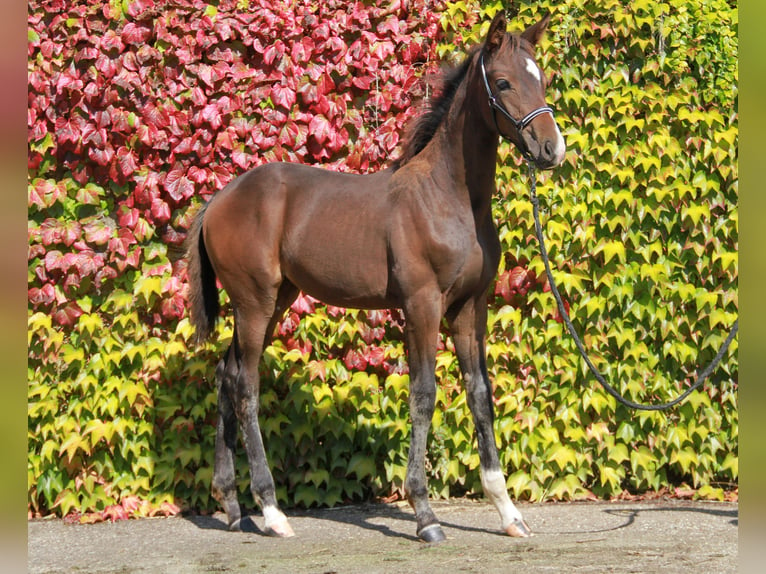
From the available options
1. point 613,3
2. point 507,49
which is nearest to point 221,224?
point 507,49

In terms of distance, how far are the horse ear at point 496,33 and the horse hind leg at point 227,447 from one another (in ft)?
7.45

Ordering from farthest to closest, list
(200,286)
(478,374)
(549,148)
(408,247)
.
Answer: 1. (200,286)
2. (478,374)
3. (408,247)
4. (549,148)

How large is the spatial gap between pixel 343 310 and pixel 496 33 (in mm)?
2145

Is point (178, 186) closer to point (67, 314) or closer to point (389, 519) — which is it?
point (67, 314)

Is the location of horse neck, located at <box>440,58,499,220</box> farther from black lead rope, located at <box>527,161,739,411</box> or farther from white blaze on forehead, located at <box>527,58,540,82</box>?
white blaze on forehead, located at <box>527,58,540,82</box>

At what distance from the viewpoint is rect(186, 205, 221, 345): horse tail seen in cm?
542

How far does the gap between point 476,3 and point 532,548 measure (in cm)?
351

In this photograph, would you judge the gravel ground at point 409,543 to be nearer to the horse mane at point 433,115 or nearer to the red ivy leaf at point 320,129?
the horse mane at point 433,115

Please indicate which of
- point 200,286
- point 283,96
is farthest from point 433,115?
point 200,286

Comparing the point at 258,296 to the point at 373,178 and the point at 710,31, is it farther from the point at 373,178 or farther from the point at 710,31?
the point at 710,31

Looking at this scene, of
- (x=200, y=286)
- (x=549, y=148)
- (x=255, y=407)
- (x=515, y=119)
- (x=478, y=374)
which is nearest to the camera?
(x=549, y=148)

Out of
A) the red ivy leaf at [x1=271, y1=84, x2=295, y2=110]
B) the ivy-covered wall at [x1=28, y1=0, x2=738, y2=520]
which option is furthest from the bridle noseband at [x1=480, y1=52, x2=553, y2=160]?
the red ivy leaf at [x1=271, y1=84, x2=295, y2=110]

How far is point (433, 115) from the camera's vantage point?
16.5 ft

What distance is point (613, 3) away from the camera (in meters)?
5.82
